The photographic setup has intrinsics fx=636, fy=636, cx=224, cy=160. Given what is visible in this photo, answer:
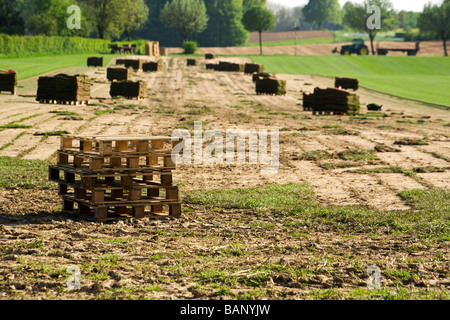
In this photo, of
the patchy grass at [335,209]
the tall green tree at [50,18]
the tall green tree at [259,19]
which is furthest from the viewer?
the tall green tree at [259,19]

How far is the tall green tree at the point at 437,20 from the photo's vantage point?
113 m

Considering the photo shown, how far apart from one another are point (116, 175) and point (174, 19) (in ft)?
383

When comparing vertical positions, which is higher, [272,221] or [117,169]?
[117,169]

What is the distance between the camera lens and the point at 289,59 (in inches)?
3600

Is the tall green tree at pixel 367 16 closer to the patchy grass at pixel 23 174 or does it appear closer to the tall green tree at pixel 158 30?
the tall green tree at pixel 158 30

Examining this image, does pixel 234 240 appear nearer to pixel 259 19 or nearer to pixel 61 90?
pixel 61 90

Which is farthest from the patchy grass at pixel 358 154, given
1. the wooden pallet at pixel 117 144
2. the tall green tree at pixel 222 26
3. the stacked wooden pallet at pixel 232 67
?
the tall green tree at pixel 222 26

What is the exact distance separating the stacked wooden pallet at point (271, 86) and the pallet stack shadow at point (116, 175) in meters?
31.3

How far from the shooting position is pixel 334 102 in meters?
32.6

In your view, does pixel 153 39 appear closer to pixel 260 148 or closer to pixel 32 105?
pixel 32 105

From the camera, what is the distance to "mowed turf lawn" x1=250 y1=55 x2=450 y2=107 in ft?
208

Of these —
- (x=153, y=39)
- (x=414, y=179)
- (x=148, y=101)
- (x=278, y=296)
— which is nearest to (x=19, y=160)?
(x=414, y=179)

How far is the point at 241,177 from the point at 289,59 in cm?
7692

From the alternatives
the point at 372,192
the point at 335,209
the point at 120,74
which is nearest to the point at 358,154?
the point at 372,192
